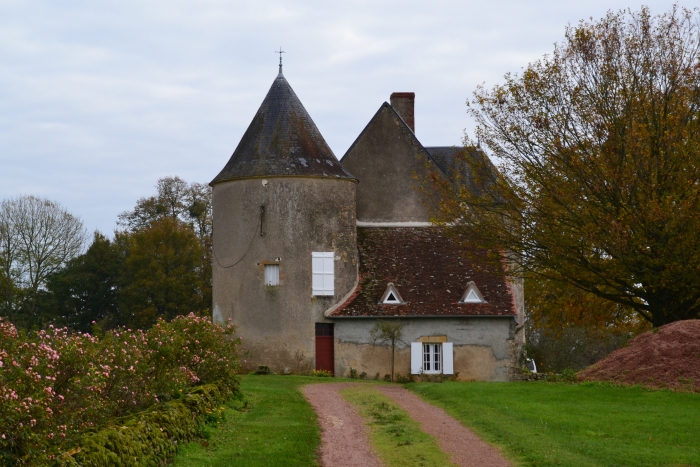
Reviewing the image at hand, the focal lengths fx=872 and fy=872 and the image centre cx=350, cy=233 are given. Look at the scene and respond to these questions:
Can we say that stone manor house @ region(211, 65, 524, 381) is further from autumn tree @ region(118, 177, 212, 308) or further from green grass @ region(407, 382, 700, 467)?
autumn tree @ region(118, 177, 212, 308)

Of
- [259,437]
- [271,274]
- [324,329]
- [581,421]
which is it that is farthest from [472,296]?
[259,437]

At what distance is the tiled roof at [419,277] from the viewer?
27.3 meters

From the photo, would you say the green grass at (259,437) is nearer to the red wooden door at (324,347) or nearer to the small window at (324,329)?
the red wooden door at (324,347)

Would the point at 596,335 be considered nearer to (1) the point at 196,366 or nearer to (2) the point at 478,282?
(2) the point at 478,282

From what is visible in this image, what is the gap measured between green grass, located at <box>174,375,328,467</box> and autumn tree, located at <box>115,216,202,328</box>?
89.0 ft

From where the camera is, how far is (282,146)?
2839 centimetres

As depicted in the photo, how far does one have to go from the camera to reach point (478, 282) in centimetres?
2827

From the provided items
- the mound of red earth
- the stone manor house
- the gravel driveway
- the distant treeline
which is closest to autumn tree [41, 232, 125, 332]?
the distant treeline

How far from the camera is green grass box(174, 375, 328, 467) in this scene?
10789 millimetres

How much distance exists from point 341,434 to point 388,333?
13.2 metres

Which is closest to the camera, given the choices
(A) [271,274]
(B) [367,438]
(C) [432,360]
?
(B) [367,438]

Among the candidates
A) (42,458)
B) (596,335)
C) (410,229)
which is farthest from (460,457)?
(596,335)

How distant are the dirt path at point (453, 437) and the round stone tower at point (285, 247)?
32.1 feet

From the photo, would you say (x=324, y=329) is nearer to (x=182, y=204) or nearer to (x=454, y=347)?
(x=454, y=347)
